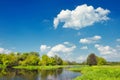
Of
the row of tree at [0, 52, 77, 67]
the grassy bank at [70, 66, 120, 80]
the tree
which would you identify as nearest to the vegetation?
the row of tree at [0, 52, 77, 67]

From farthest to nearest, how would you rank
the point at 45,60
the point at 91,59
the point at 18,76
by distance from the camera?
the point at 45,60
the point at 91,59
the point at 18,76

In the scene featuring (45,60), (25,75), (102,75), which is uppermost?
(45,60)

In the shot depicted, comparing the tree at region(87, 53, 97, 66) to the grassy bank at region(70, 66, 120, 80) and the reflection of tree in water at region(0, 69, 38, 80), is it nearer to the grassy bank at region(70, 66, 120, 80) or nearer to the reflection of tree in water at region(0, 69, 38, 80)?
the reflection of tree in water at region(0, 69, 38, 80)

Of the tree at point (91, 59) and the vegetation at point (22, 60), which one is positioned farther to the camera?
the vegetation at point (22, 60)

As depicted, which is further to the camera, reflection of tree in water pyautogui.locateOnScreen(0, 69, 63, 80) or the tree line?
the tree line

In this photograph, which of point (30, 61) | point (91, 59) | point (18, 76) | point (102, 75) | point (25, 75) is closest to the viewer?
point (102, 75)

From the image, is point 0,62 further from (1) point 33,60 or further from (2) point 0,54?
(1) point 33,60

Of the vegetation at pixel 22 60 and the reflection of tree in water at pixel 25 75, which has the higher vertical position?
the vegetation at pixel 22 60

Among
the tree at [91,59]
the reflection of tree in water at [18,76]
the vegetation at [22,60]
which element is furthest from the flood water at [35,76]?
the vegetation at [22,60]

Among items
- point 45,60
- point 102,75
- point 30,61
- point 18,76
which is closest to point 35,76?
point 18,76

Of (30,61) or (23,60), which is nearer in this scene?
(30,61)

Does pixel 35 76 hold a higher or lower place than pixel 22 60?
lower

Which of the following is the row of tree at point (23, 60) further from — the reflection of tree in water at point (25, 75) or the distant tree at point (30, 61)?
the reflection of tree in water at point (25, 75)

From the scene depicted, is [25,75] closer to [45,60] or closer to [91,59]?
[91,59]
